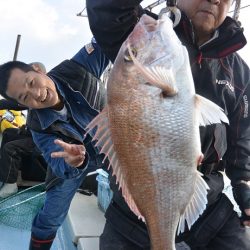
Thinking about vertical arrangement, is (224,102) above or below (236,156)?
above

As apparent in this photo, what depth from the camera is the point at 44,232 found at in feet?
12.6

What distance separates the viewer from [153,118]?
164cm

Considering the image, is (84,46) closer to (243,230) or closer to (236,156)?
(236,156)

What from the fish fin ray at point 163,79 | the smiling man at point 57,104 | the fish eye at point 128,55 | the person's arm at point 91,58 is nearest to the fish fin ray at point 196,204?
the fish fin ray at point 163,79

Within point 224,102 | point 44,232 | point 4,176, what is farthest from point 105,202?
point 224,102

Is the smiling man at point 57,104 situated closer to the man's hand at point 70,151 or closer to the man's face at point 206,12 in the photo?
the man's hand at point 70,151

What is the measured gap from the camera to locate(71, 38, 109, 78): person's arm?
3668 millimetres

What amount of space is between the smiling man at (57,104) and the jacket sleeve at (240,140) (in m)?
1.36

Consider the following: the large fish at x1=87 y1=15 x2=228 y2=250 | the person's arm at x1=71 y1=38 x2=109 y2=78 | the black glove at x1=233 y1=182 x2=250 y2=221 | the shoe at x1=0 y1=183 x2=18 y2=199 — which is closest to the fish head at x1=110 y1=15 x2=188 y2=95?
the large fish at x1=87 y1=15 x2=228 y2=250

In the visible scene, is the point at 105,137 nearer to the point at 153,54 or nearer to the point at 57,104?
the point at 153,54

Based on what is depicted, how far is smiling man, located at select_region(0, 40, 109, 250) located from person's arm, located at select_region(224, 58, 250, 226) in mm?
1360

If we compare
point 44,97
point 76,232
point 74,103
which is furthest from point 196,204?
point 76,232

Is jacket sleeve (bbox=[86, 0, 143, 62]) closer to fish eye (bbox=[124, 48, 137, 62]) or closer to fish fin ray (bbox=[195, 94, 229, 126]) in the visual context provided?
fish eye (bbox=[124, 48, 137, 62])

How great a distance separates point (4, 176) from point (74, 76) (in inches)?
99.5
